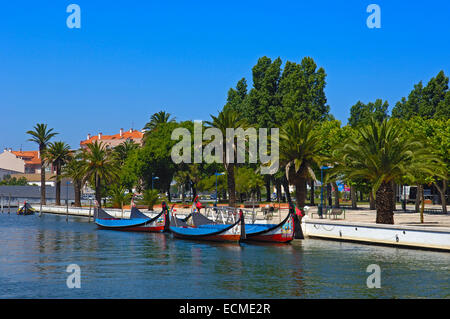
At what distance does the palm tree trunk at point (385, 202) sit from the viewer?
148 ft

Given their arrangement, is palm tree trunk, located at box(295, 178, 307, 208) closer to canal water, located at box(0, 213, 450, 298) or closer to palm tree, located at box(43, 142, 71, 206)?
canal water, located at box(0, 213, 450, 298)

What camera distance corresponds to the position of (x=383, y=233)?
41312mm

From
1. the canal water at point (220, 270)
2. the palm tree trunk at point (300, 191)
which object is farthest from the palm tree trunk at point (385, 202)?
the palm tree trunk at point (300, 191)

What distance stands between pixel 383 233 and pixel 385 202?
443 cm

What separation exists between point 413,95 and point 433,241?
7776cm

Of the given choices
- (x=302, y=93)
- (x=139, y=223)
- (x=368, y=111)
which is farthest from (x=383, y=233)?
(x=368, y=111)

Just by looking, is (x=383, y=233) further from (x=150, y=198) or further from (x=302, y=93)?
(x=302, y=93)

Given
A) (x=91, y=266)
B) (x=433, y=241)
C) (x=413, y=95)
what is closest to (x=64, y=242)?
(x=91, y=266)

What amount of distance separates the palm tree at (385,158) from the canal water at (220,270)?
5522 millimetres

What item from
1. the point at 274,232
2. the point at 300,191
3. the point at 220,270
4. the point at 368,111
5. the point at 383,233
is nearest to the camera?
the point at 220,270

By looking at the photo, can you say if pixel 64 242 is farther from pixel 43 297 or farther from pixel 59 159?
pixel 59 159

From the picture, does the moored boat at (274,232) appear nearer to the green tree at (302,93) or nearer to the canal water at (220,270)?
the canal water at (220,270)

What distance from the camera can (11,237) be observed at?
54.9m

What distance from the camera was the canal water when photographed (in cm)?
2573
